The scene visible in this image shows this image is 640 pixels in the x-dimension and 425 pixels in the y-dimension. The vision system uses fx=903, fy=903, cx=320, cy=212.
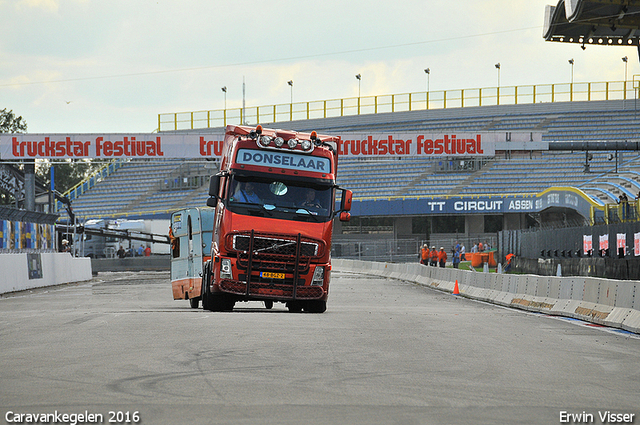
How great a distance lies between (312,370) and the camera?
29.3 feet

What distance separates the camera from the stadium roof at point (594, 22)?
26.1 meters

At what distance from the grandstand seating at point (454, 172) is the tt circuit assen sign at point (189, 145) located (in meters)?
13.1

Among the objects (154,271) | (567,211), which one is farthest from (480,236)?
(154,271)

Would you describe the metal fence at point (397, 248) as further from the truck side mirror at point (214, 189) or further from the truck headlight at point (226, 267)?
the truck headlight at point (226, 267)

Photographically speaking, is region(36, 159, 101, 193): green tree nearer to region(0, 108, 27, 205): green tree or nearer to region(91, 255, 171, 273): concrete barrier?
region(0, 108, 27, 205): green tree

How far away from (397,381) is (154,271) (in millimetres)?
49640

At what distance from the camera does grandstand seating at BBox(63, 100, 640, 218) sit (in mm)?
62688

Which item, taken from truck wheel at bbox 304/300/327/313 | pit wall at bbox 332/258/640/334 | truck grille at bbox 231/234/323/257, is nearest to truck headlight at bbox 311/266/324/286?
truck grille at bbox 231/234/323/257

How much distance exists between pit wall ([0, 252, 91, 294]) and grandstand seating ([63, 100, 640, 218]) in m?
20.4

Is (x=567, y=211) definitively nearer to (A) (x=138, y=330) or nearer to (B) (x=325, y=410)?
(A) (x=138, y=330)

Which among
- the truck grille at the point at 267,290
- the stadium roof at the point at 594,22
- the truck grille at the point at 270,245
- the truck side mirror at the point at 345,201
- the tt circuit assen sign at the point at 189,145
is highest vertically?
the stadium roof at the point at 594,22

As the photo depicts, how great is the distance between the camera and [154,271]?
56656 mm

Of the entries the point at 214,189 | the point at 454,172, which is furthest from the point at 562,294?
the point at 454,172

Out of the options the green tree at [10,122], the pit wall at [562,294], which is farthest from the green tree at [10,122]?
the pit wall at [562,294]
